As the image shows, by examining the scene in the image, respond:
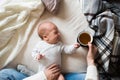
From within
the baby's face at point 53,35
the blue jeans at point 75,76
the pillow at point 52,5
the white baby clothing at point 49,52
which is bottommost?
the blue jeans at point 75,76

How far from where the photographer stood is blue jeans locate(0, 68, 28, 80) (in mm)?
1355

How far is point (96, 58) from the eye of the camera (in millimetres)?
1389

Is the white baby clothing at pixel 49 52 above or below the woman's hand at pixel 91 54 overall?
above

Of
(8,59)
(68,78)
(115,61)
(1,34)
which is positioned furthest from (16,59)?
(115,61)

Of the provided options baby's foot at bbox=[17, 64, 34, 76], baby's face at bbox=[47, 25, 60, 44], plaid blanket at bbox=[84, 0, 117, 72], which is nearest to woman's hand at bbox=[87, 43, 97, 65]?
plaid blanket at bbox=[84, 0, 117, 72]

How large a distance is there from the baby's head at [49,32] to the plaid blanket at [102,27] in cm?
19

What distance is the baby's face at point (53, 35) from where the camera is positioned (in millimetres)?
1354

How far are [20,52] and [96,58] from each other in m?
0.42

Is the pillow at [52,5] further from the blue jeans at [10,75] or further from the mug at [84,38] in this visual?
the blue jeans at [10,75]

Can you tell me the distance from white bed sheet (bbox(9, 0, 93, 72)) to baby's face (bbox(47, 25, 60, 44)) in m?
0.06

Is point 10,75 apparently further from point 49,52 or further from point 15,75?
point 49,52

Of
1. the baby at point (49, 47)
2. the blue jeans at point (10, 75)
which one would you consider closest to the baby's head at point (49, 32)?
the baby at point (49, 47)

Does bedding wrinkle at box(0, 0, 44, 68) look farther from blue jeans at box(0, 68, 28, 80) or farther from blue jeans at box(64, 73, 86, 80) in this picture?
blue jeans at box(64, 73, 86, 80)

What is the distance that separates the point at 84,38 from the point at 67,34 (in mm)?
97
